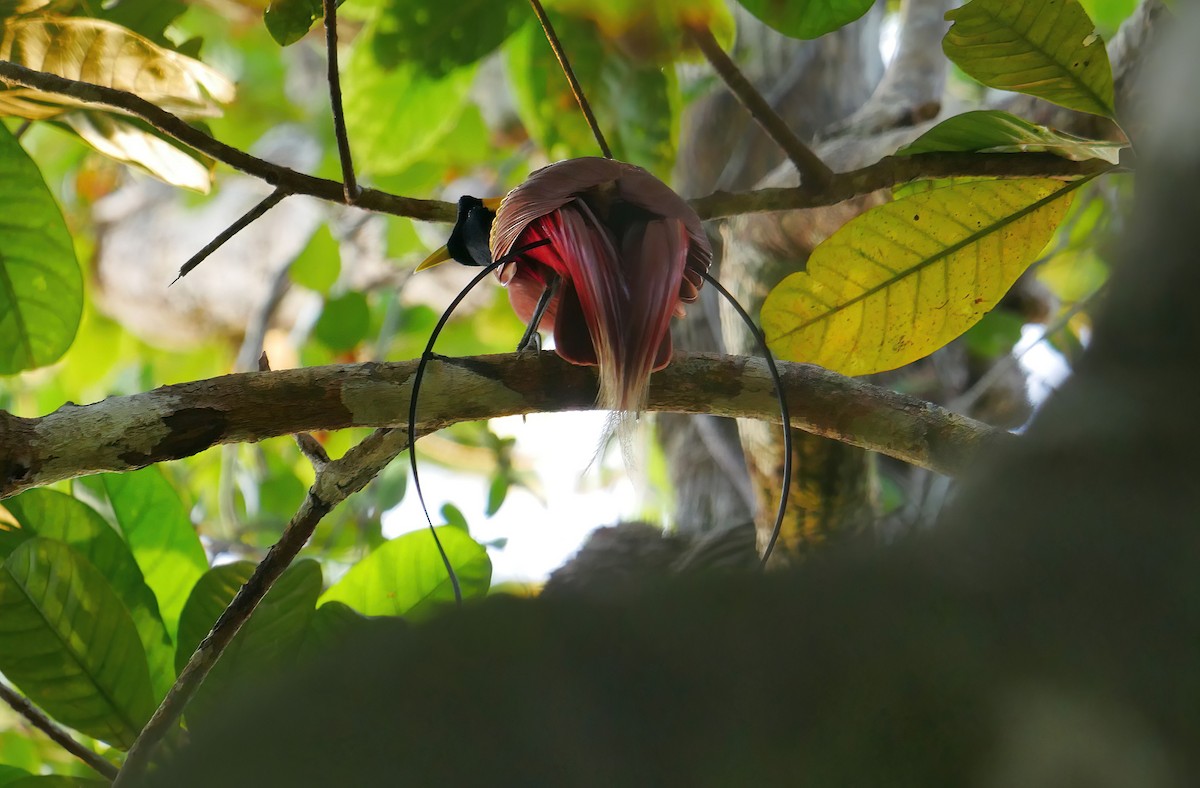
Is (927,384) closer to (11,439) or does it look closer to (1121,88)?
(1121,88)

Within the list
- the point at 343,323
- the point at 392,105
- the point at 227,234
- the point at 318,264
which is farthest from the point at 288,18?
the point at 318,264

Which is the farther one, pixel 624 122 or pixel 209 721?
pixel 624 122

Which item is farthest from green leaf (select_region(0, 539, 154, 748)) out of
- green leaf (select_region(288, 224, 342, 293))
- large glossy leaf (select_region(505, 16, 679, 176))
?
green leaf (select_region(288, 224, 342, 293))

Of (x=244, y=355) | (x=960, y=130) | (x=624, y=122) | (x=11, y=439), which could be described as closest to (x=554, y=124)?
(x=624, y=122)

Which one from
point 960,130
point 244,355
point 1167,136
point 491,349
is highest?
point 491,349

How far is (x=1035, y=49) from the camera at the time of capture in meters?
0.80

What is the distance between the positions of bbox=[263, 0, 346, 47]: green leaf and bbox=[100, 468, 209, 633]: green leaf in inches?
18.0

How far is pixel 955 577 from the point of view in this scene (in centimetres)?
24

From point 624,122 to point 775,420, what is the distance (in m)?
0.65

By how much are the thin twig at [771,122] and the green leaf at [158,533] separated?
710 mm

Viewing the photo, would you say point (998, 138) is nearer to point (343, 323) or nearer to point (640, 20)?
point (640, 20)

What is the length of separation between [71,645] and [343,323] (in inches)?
42.4

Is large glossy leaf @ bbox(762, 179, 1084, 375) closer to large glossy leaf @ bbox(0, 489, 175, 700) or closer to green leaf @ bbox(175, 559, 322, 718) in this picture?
green leaf @ bbox(175, 559, 322, 718)

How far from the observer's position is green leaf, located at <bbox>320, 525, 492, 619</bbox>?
864mm
